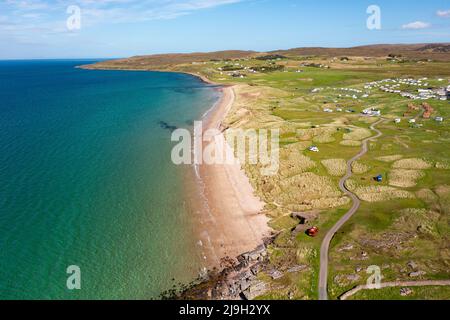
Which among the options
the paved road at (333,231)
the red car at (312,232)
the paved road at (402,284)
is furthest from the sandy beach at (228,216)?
the paved road at (402,284)

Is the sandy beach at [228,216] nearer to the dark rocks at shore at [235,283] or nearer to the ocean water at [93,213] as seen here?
the dark rocks at shore at [235,283]

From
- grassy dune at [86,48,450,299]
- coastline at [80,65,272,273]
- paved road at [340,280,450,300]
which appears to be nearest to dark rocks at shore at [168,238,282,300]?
grassy dune at [86,48,450,299]

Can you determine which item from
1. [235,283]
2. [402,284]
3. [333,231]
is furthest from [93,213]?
[402,284]

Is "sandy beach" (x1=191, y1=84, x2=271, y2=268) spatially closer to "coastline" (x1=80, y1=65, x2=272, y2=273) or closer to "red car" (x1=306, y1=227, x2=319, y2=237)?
"coastline" (x1=80, y1=65, x2=272, y2=273)

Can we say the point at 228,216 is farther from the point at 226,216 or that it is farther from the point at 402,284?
the point at 402,284
